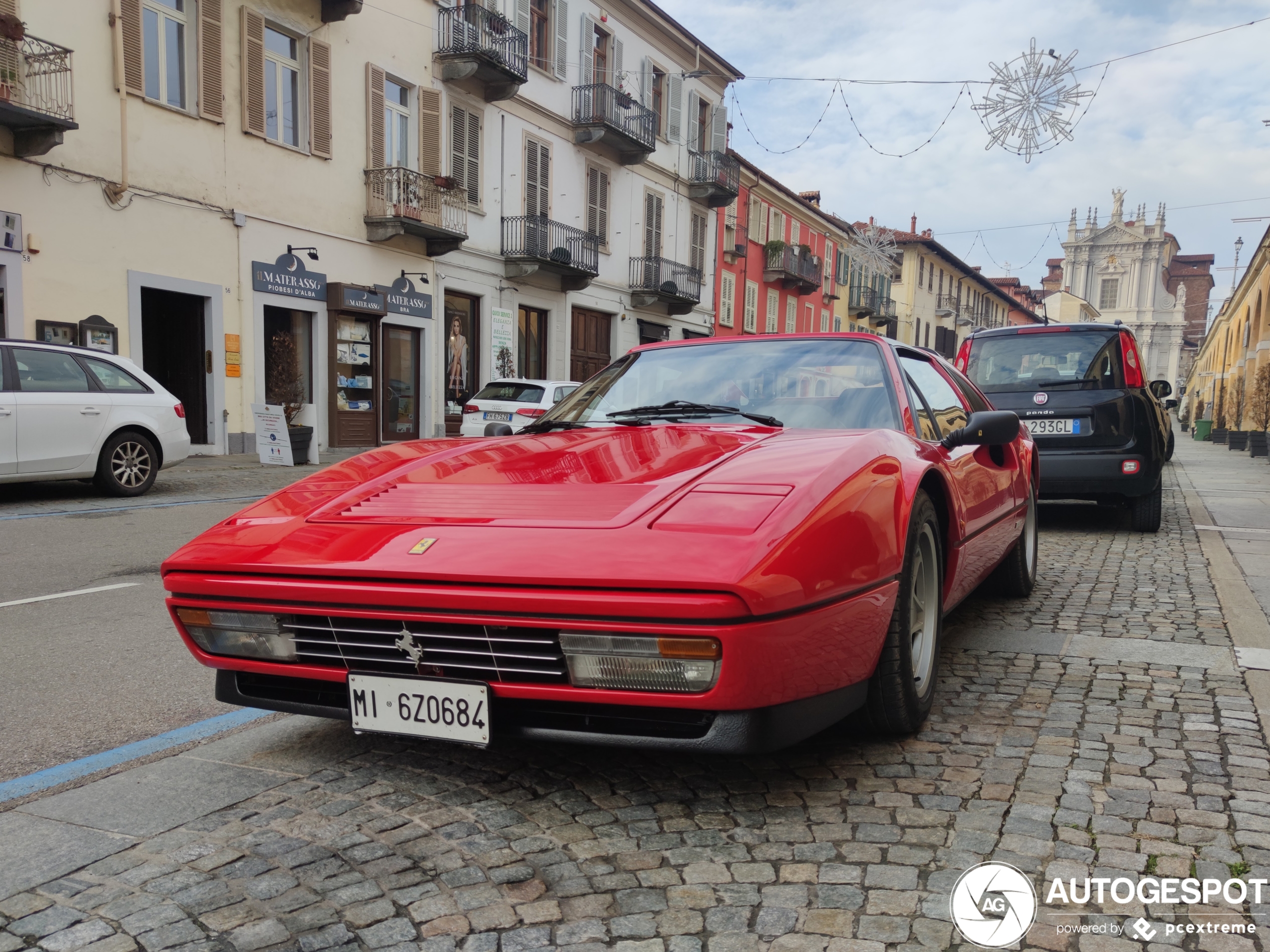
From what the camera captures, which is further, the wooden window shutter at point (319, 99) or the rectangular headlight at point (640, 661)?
the wooden window shutter at point (319, 99)

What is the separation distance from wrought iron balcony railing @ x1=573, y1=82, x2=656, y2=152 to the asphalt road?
1741cm

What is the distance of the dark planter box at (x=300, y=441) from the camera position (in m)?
14.3

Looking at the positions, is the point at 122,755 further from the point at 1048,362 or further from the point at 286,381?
the point at 286,381

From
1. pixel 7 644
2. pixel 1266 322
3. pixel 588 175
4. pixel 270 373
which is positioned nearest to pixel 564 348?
pixel 588 175

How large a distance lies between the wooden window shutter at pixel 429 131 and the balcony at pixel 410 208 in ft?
1.66

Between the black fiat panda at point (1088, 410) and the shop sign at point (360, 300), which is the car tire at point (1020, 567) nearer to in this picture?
the black fiat panda at point (1088, 410)

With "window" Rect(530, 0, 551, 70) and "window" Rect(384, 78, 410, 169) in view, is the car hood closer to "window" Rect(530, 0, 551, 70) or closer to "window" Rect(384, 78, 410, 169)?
"window" Rect(384, 78, 410, 169)

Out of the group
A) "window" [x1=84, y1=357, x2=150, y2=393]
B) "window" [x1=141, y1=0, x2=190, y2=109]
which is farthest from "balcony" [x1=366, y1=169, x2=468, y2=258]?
"window" [x1=84, y1=357, x2=150, y2=393]

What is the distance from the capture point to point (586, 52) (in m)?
23.6

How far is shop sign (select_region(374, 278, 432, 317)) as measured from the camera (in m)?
18.6

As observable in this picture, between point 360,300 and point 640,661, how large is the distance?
55.0 ft

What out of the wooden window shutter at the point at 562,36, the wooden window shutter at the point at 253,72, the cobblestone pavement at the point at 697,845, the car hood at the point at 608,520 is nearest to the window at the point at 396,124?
the wooden window shutter at the point at 253,72

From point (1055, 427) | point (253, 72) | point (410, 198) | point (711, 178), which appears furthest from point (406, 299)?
point (1055, 427)

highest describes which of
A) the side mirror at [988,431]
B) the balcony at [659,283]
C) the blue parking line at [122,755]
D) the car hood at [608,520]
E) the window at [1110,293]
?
the window at [1110,293]
